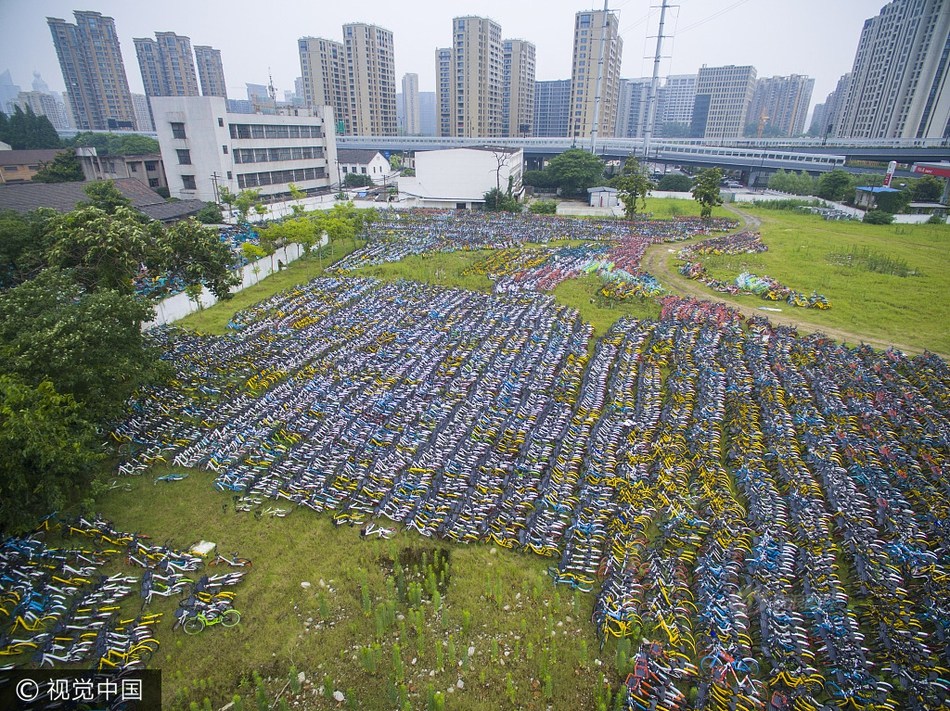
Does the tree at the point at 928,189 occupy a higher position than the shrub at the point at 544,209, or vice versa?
the tree at the point at 928,189

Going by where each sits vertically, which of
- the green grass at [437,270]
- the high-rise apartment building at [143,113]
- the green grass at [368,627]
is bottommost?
the green grass at [368,627]

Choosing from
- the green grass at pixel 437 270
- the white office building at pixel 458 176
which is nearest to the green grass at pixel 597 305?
the green grass at pixel 437 270

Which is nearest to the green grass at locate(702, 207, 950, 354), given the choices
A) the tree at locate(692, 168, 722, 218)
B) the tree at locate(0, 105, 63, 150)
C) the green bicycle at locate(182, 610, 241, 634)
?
the tree at locate(692, 168, 722, 218)

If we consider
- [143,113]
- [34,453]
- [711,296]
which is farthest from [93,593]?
[143,113]

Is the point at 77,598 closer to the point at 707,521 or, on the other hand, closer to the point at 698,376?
the point at 707,521

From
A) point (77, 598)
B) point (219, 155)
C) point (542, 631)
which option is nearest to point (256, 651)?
point (77, 598)

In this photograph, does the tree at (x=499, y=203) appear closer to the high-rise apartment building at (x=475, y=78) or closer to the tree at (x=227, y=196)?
the tree at (x=227, y=196)
